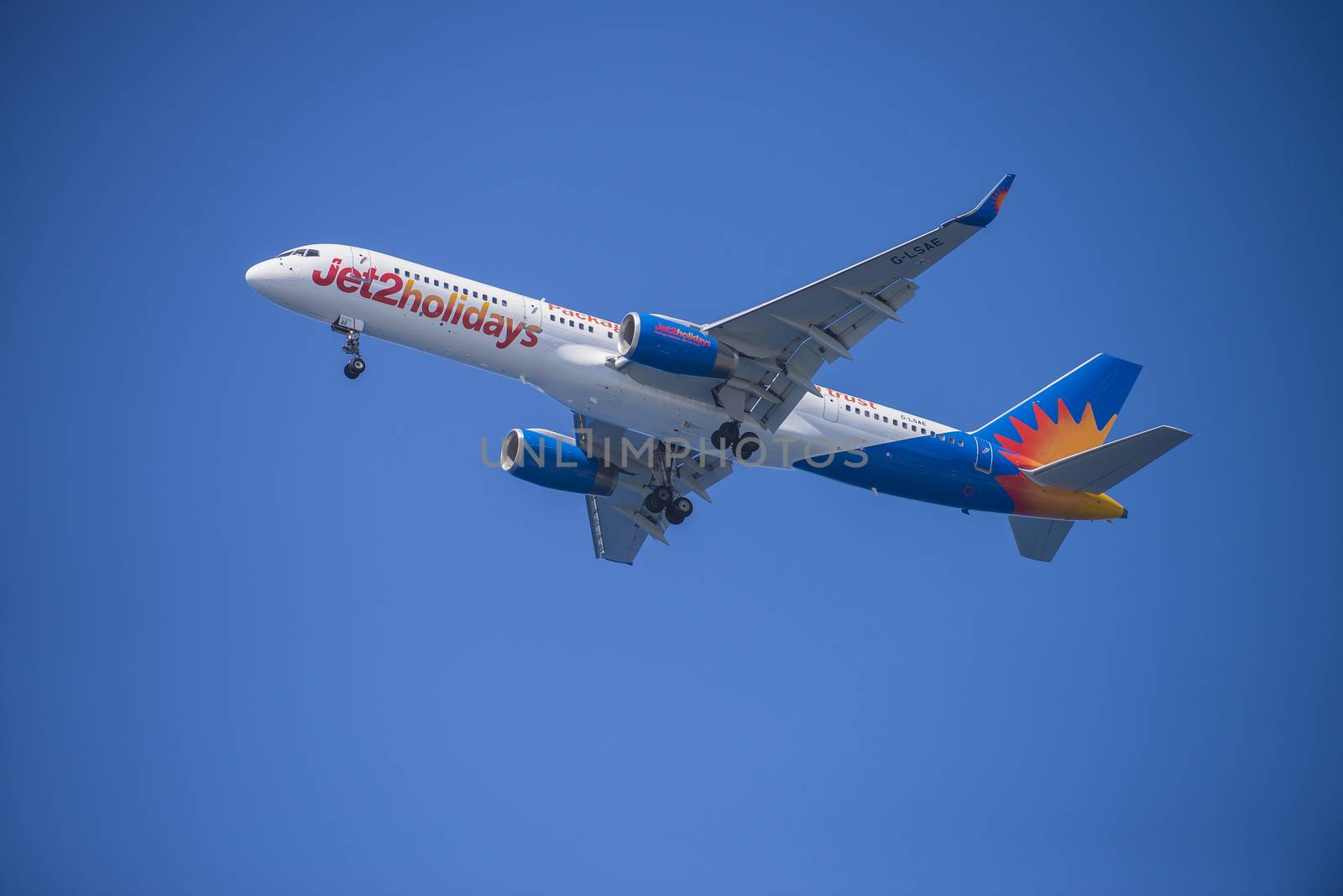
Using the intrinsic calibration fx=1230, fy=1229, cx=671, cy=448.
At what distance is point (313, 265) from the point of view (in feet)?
106

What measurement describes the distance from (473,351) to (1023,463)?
16949mm

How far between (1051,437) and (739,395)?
11.0 metres

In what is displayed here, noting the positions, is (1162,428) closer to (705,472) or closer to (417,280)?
(705,472)

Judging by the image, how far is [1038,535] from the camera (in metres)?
38.9

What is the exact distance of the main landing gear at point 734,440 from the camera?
34.7m

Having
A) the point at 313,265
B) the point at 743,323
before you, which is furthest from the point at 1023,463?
the point at 313,265

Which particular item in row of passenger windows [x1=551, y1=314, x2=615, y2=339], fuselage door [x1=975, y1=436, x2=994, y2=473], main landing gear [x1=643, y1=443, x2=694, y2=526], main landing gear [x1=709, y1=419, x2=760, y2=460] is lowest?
main landing gear [x1=643, y1=443, x2=694, y2=526]

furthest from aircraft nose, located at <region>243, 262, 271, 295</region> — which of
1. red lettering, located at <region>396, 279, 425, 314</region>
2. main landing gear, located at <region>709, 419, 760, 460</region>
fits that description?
main landing gear, located at <region>709, 419, 760, 460</region>

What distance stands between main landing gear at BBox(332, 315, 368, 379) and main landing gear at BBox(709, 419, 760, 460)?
392 inches

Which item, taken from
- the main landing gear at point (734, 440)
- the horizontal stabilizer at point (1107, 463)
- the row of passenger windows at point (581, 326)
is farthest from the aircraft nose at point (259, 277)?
the horizontal stabilizer at point (1107, 463)

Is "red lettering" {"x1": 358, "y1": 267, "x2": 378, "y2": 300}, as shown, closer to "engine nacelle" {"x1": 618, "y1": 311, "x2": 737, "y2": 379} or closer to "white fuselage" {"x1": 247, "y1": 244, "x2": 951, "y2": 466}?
"white fuselage" {"x1": 247, "y1": 244, "x2": 951, "y2": 466}

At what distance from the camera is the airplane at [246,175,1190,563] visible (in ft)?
106

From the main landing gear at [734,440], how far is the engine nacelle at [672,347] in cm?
199

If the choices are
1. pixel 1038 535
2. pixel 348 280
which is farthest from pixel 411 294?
pixel 1038 535
